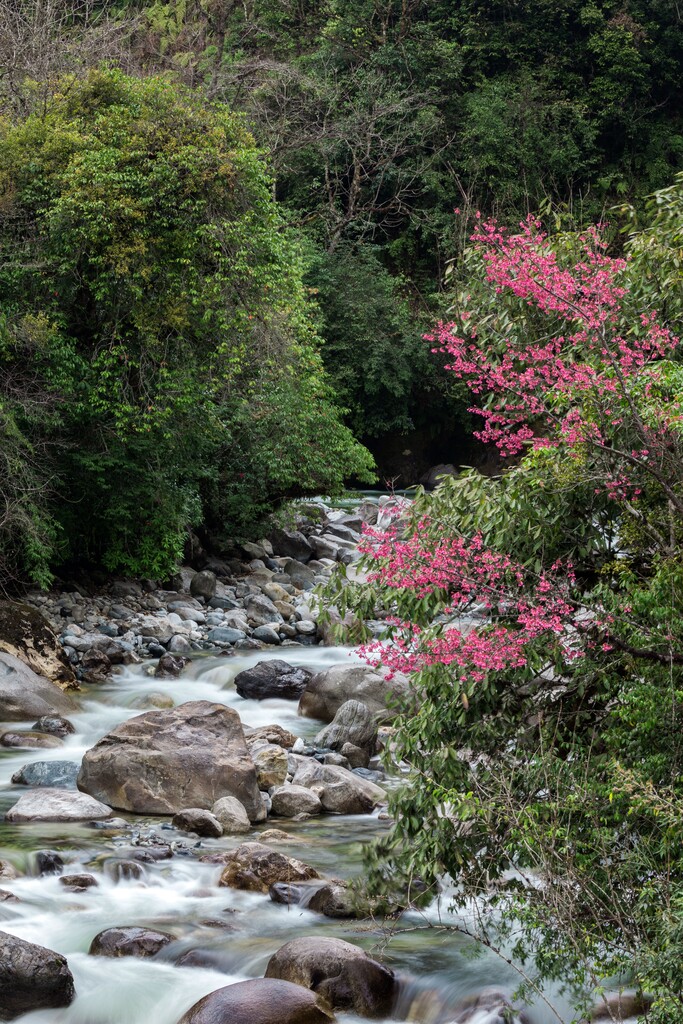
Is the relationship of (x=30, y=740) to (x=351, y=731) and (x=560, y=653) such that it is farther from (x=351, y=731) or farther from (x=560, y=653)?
(x=560, y=653)

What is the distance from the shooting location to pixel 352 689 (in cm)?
1227

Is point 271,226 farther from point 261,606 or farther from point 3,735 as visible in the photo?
point 3,735

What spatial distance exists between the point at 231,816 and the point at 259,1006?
3.30m

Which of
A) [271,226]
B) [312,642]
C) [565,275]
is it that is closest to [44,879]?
[565,275]

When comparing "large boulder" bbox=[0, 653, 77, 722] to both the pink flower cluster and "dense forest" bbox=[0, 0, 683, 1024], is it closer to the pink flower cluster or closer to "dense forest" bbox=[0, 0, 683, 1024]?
"dense forest" bbox=[0, 0, 683, 1024]

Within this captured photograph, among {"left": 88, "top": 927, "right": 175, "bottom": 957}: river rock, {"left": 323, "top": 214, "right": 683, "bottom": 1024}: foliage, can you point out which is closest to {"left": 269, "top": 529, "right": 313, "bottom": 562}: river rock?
{"left": 88, "top": 927, "right": 175, "bottom": 957}: river rock

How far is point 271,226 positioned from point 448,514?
10613 millimetres

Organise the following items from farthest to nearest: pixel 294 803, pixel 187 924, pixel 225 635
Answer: pixel 225 635 < pixel 294 803 < pixel 187 924

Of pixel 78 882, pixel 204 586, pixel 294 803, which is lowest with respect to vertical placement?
pixel 204 586

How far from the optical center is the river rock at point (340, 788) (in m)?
9.72

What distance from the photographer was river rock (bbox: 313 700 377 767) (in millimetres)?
11188

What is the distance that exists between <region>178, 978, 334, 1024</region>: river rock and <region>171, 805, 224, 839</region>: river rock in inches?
112

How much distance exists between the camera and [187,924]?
7.40 meters

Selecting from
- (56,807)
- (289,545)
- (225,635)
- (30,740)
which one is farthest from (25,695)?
(289,545)
